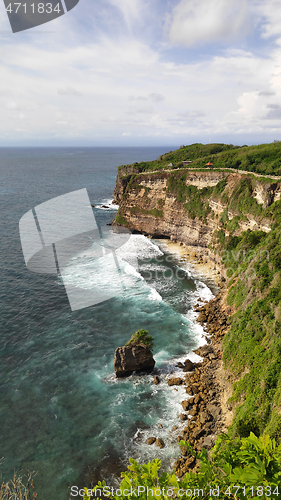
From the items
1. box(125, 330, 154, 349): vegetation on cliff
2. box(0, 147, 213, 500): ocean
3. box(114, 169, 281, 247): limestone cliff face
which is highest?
box(114, 169, 281, 247): limestone cliff face

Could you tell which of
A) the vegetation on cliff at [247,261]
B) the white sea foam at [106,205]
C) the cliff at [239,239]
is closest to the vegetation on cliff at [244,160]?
the vegetation on cliff at [247,261]

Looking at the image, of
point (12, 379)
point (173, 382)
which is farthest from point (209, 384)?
point (12, 379)

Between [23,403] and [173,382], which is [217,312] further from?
[23,403]

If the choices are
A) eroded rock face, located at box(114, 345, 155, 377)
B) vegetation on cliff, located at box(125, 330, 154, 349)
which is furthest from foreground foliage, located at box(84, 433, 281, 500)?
vegetation on cliff, located at box(125, 330, 154, 349)

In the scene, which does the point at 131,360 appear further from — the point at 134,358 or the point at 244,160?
the point at 244,160

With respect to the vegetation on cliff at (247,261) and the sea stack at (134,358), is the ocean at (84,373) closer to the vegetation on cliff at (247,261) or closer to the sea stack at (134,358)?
the sea stack at (134,358)

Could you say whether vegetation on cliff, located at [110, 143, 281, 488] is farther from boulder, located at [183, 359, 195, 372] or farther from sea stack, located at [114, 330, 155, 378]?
sea stack, located at [114, 330, 155, 378]

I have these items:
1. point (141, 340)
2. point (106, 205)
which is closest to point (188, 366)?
point (141, 340)
